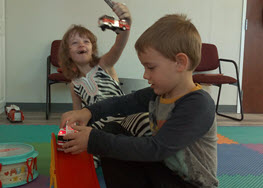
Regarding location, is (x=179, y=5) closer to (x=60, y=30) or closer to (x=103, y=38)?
(x=103, y=38)

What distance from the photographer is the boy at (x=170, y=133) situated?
64 cm

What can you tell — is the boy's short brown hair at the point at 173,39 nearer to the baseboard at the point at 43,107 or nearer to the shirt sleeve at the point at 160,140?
the shirt sleeve at the point at 160,140

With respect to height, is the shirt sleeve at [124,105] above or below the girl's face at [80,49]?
below

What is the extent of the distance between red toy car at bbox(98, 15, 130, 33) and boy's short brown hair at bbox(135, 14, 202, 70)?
0.26 m

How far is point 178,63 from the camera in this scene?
690 millimetres

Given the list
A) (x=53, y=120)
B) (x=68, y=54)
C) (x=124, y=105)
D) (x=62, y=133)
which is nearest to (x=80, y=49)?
(x=68, y=54)

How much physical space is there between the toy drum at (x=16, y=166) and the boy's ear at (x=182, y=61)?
2.25 feet

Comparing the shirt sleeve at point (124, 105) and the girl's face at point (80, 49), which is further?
the girl's face at point (80, 49)

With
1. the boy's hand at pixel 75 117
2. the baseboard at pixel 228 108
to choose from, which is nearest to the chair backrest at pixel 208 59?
the baseboard at pixel 228 108

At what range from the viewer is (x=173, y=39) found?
680mm

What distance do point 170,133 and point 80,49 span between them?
2.96 feet

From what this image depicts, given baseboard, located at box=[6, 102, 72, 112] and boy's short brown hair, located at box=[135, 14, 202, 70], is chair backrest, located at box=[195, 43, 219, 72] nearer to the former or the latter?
baseboard, located at box=[6, 102, 72, 112]

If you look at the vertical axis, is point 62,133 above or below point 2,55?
below

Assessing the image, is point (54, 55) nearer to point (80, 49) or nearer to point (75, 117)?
point (80, 49)
